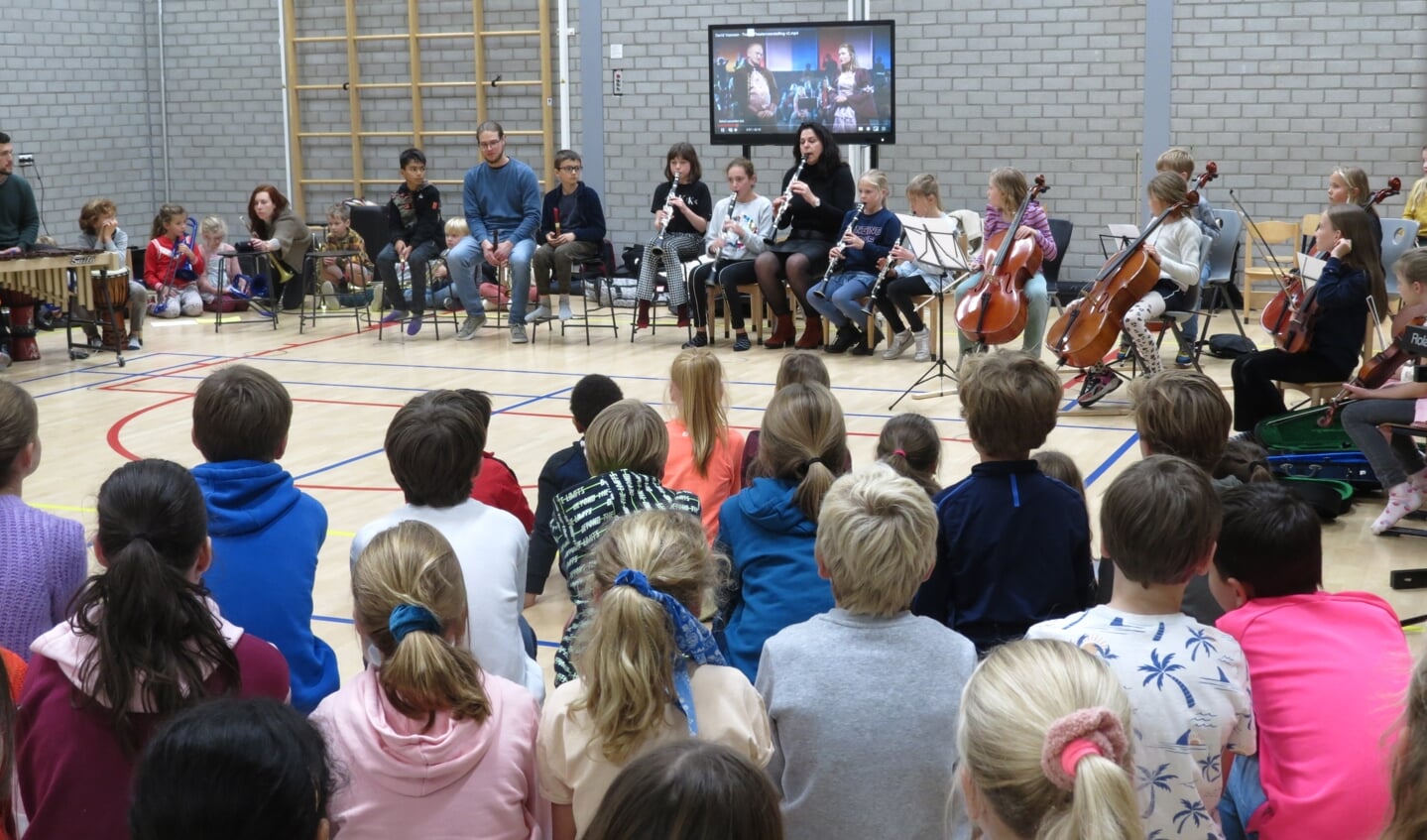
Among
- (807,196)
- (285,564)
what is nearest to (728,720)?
(285,564)

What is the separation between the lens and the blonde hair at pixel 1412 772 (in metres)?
1.25

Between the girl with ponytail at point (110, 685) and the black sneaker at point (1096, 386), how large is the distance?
18.5 feet

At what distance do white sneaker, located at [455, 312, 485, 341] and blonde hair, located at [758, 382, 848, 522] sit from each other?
6.88 meters

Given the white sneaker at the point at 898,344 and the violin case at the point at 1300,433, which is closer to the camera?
the violin case at the point at 1300,433

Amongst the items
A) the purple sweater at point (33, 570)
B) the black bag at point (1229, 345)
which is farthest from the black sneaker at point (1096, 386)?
the purple sweater at point (33, 570)

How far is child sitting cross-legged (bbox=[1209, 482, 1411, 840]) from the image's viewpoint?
2.00 metres

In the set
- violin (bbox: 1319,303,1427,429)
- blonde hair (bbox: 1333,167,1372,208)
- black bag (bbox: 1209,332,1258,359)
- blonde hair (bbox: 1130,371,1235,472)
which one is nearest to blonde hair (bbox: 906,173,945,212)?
black bag (bbox: 1209,332,1258,359)

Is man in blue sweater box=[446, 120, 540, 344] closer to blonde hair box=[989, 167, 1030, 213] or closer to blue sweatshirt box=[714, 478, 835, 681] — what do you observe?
blonde hair box=[989, 167, 1030, 213]

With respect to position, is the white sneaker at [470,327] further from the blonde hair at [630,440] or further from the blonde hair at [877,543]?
the blonde hair at [877,543]

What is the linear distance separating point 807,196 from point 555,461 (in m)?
5.23

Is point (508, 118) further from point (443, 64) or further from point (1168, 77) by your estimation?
point (1168, 77)

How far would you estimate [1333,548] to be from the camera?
467cm

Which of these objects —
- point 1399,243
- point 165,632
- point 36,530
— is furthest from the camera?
point 1399,243

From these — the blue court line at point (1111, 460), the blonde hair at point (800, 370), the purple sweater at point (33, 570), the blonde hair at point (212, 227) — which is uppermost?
the blonde hair at point (212, 227)
